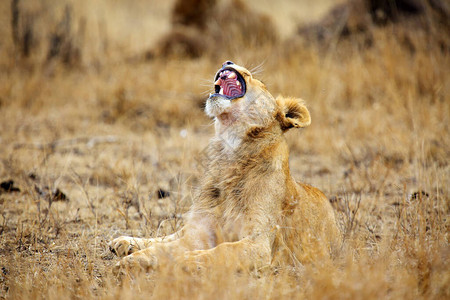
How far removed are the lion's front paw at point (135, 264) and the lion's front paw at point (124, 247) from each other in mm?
264

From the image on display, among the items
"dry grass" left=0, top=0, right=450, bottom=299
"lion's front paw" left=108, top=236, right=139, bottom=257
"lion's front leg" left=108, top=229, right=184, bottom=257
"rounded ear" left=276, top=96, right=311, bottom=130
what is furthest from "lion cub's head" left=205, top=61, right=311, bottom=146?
"lion's front paw" left=108, top=236, right=139, bottom=257

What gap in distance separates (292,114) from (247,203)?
2.81 ft

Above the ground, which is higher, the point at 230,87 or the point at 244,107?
the point at 230,87

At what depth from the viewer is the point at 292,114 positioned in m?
3.88

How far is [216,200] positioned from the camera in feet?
11.8

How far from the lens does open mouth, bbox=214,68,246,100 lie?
3.85 m

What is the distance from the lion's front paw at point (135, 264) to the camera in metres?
3.04

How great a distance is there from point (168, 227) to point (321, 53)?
670 cm

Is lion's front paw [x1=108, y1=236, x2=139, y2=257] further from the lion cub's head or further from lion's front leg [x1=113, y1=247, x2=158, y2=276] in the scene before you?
the lion cub's head

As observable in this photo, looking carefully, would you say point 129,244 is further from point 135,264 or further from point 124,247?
point 135,264

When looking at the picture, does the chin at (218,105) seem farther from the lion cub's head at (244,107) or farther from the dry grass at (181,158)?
the dry grass at (181,158)

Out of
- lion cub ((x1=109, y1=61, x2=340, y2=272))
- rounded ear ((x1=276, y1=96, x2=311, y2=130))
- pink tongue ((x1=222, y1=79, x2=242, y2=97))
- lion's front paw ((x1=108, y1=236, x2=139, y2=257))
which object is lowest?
lion's front paw ((x1=108, y1=236, x2=139, y2=257))

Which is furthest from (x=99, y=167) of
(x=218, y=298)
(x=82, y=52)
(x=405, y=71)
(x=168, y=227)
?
(x=82, y=52)

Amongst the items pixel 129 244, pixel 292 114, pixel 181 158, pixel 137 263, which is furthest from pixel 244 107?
pixel 181 158
